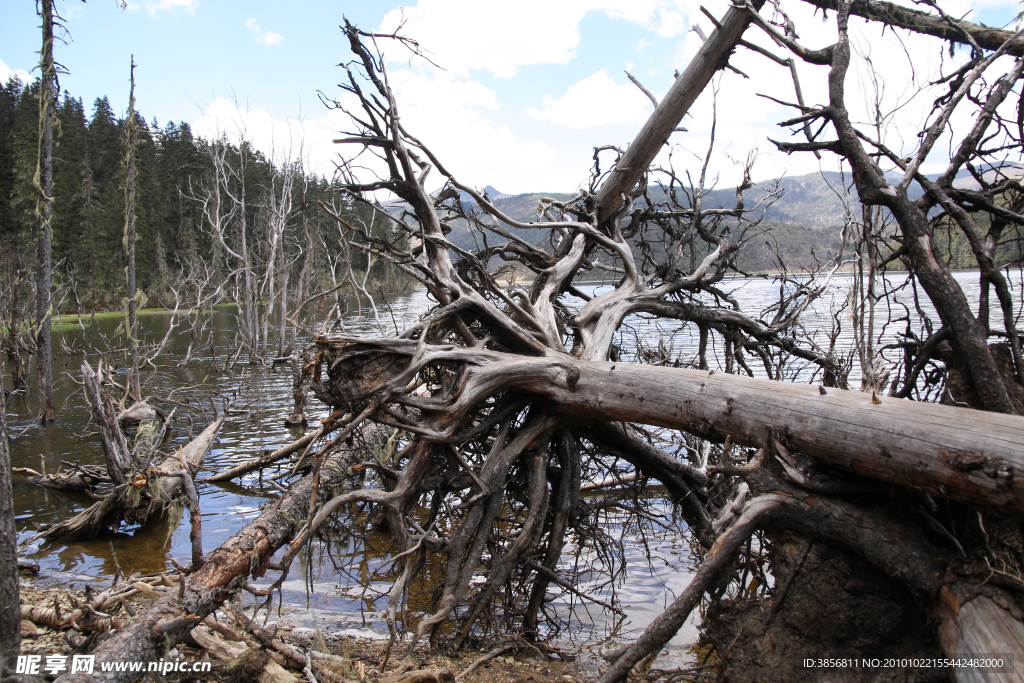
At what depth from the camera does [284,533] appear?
4.24 m

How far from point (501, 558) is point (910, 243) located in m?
3.24

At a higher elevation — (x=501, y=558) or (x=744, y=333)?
(x=744, y=333)

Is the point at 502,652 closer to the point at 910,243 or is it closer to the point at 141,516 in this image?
the point at 910,243

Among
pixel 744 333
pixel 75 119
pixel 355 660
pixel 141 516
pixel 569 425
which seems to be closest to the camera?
pixel 355 660

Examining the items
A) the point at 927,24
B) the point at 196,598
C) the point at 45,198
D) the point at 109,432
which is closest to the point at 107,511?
the point at 109,432

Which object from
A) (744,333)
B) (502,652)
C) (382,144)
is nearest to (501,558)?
(502,652)

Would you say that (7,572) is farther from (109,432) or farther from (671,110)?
(671,110)

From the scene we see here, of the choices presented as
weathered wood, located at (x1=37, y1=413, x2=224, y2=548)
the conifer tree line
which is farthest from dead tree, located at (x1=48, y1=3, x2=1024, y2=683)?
the conifer tree line

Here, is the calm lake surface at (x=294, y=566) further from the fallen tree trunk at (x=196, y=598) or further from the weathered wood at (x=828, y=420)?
the weathered wood at (x=828, y=420)

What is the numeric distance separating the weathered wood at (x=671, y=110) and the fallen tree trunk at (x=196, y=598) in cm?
383

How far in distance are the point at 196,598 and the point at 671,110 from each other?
5.24m

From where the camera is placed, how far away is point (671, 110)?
17.0 ft

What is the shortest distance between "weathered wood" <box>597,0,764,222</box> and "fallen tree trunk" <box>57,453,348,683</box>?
12.6ft

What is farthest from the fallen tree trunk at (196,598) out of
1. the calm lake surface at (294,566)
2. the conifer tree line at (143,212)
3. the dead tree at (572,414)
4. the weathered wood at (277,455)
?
the conifer tree line at (143,212)
